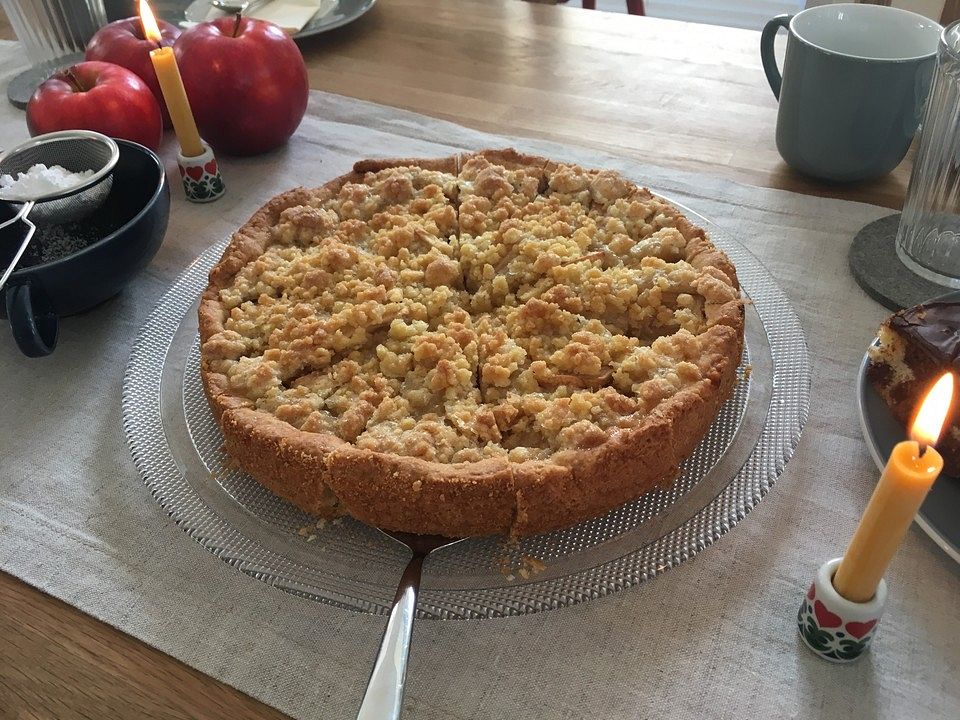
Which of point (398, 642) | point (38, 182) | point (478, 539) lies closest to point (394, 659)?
point (398, 642)

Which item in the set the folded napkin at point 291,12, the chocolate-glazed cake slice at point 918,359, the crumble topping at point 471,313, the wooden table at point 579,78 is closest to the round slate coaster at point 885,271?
the wooden table at point 579,78

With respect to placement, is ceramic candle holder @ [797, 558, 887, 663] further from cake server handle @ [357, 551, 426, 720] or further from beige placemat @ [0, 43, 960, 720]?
cake server handle @ [357, 551, 426, 720]

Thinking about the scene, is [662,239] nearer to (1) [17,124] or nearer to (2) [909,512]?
(2) [909,512]

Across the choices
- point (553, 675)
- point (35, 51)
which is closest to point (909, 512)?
point (553, 675)

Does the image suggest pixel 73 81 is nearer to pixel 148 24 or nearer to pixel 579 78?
pixel 148 24

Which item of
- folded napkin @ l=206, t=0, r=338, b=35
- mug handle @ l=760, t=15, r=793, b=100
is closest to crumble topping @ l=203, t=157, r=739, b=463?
mug handle @ l=760, t=15, r=793, b=100

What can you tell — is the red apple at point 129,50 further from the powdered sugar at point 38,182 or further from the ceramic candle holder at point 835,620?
the ceramic candle holder at point 835,620

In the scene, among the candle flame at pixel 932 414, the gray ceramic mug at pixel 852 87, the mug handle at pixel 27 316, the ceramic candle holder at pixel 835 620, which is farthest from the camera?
the gray ceramic mug at pixel 852 87
